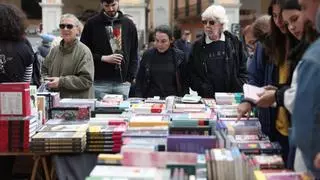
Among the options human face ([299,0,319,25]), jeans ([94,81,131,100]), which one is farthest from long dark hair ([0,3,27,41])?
human face ([299,0,319,25])

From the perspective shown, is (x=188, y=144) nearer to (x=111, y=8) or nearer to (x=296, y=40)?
(x=296, y=40)

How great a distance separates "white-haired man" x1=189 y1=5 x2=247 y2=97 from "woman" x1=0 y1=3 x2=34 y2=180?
1.66 m

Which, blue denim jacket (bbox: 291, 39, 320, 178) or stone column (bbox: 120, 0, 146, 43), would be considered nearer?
blue denim jacket (bbox: 291, 39, 320, 178)

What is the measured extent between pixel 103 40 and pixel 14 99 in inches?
73.8

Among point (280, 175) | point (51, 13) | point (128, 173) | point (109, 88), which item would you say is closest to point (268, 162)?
point (280, 175)

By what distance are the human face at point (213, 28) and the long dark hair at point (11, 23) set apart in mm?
1697

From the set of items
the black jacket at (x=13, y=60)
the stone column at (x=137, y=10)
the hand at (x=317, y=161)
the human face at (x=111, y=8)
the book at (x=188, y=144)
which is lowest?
the book at (x=188, y=144)

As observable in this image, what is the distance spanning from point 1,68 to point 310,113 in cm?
270

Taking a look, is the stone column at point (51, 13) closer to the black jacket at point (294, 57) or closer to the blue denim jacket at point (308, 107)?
the black jacket at point (294, 57)

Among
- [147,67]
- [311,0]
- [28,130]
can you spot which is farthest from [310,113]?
[147,67]

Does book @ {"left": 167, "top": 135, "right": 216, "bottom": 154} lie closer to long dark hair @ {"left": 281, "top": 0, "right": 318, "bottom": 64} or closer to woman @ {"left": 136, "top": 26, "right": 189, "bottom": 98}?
long dark hair @ {"left": 281, "top": 0, "right": 318, "bottom": 64}

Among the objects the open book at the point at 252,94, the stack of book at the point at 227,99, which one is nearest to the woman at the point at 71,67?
the stack of book at the point at 227,99

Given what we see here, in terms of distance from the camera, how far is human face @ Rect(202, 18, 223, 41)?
15.8 feet

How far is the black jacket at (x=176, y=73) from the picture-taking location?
17.3ft
